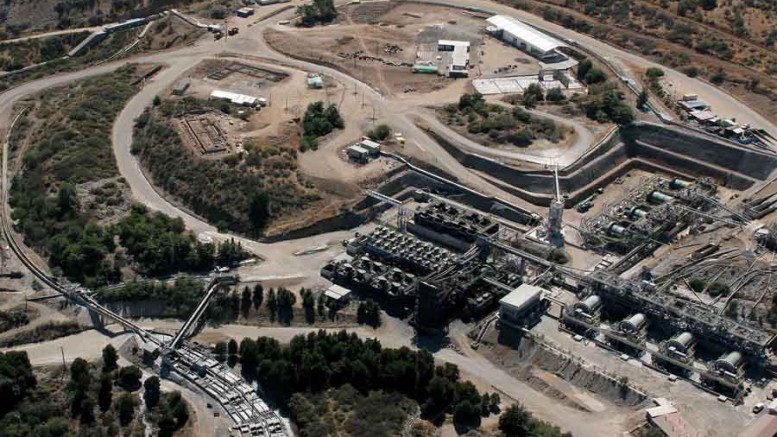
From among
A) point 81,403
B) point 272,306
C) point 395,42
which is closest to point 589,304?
point 272,306

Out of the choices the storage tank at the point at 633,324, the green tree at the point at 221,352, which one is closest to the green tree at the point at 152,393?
the green tree at the point at 221,352

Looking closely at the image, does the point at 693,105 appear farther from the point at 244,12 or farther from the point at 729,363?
the point at 244,12

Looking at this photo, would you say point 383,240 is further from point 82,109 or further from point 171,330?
point 82,109

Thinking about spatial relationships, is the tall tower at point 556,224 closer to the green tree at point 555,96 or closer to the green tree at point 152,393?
the green tree at point 555,96

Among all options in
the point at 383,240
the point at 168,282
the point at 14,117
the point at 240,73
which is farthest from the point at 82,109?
the point at 383,240

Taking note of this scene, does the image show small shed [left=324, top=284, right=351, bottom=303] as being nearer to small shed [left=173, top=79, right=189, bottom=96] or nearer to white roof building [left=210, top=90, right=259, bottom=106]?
white roof building [left=210, top=90, right=259, bottom=106]
